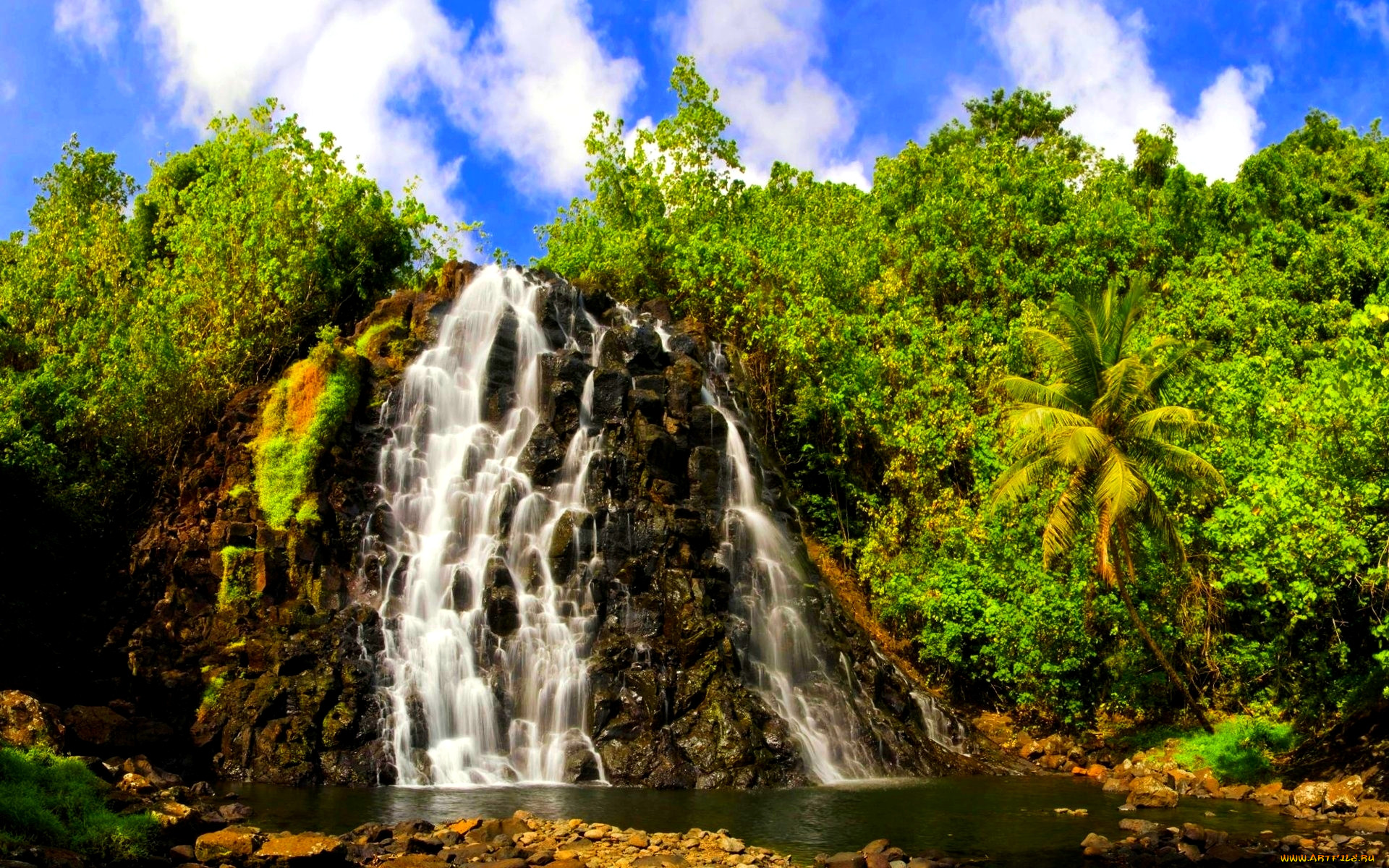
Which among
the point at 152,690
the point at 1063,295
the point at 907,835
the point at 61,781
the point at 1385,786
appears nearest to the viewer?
the point at 61,781

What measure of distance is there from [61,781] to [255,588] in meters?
12.7

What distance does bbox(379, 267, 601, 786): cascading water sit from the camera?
77.4ft

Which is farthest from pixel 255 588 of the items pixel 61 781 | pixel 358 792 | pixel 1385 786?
pixel 1385 786

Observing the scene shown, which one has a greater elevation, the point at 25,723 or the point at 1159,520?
the point at 1159,520

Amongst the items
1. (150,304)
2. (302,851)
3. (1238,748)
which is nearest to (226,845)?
(302,851)

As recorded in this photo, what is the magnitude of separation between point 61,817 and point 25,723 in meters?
3.96

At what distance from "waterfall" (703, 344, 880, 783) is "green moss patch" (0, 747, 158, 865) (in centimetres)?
1484

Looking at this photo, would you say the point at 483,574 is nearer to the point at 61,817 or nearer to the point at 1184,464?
the point at 61,817

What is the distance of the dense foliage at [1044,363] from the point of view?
23781 mm

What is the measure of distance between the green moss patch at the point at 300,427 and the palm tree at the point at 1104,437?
19.0 m

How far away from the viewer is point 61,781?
14.0 m

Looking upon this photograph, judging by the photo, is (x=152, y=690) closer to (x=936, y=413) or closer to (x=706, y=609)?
(x=706, y=609)

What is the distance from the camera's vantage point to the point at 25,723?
1630cm

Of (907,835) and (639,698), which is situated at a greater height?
(639,698)
